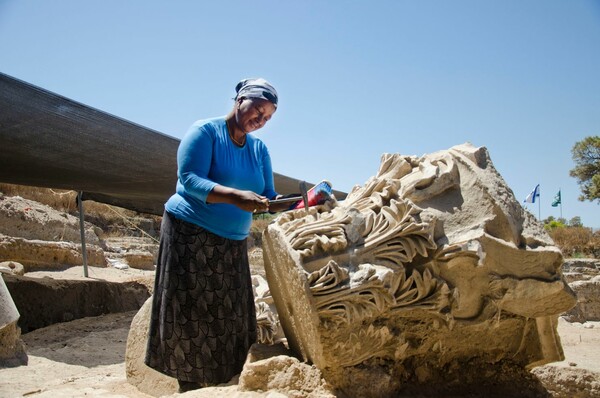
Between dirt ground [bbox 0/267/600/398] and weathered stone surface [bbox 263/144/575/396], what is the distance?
42 cm

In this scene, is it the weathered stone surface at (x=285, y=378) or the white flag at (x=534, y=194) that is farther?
the white flag at (x=534, y=194)

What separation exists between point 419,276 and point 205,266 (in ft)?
3.41

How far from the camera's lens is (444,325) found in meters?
2.50

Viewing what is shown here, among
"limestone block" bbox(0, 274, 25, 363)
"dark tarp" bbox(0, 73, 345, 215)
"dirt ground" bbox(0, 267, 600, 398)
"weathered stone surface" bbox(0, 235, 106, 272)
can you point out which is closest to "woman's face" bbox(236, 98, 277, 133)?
"dirt ground" bbox(0, 267, 600, 398)

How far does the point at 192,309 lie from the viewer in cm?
272

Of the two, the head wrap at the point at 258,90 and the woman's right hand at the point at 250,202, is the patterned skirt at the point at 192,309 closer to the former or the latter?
the woman's right hand at the point at 250,202

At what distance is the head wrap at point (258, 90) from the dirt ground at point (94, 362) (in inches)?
53.6

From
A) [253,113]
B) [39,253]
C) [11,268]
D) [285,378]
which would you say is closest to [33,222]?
[39,253]

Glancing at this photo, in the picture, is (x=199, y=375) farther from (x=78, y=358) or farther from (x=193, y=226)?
(x=78, y=358)

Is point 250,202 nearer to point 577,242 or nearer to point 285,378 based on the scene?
point 285,378

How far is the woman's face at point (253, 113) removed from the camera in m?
2.72

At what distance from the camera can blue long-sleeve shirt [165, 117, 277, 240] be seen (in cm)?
259

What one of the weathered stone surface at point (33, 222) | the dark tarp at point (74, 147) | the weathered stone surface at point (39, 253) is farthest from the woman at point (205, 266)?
the weathered stone surface at point (33, 222)

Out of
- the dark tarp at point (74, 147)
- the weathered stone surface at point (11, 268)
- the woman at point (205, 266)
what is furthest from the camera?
the weathered stone surface at point (11, 268)
